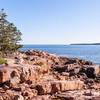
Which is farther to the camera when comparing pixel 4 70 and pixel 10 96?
pixel 4 70

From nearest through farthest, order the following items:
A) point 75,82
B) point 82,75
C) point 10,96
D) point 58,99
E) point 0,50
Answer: point 10,96
point 58,99
point 75,82
point 82,75
point 0,50

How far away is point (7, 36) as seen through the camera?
5569cm

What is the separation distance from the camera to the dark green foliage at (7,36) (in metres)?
54.9

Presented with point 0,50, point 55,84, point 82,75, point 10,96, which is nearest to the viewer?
point 10,96

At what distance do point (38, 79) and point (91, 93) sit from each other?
6.71m

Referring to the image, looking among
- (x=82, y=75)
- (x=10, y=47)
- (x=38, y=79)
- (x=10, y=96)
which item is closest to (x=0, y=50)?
(x=10, y=47)

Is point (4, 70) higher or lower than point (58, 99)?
higher

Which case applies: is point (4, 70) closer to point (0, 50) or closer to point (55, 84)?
point (55, 84)

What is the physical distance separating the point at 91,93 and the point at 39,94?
5313 mm

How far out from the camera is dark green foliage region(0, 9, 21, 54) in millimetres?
54922

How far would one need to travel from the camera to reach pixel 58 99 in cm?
3097

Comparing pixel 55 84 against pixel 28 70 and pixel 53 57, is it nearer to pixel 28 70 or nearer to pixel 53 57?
pixel 28 70

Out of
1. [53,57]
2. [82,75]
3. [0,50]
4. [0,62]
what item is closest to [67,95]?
[0,62]

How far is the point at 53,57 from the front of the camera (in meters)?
66.7
